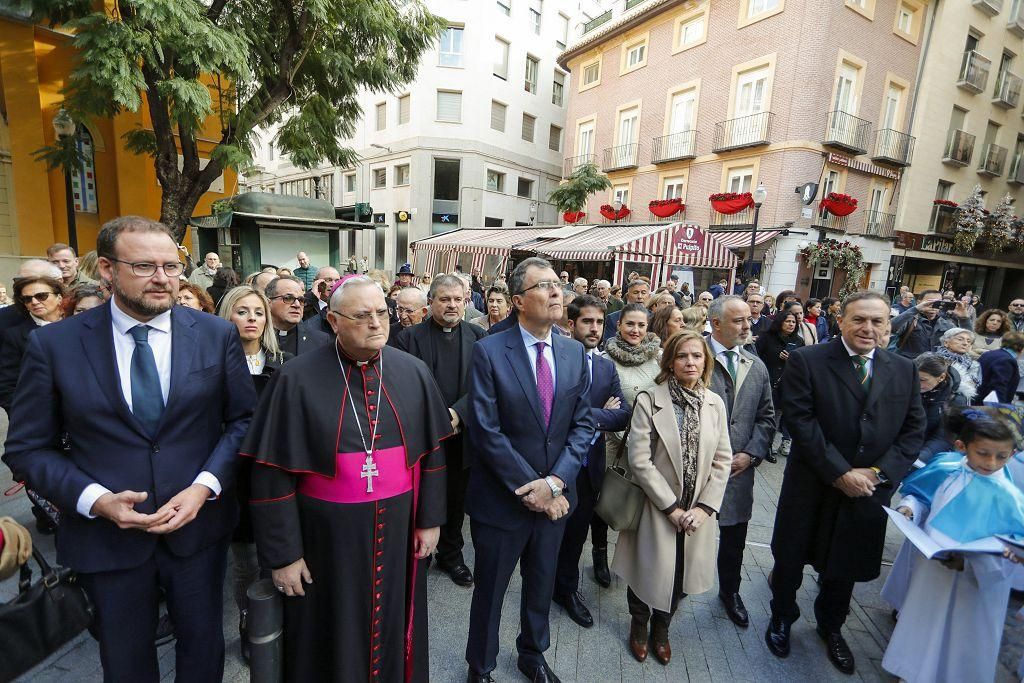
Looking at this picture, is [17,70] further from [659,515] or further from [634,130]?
[634,130]

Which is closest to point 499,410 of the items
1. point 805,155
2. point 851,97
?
point 805,155

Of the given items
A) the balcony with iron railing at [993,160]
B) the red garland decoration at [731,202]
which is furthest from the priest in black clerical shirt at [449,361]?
the balcony with iron railing at [993,160]

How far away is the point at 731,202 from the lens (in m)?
16.9

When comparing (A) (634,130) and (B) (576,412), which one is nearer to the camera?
(B) (576,412)

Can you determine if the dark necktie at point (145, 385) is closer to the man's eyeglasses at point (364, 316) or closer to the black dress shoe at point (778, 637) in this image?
the man's eyeglasses at point (364, 316)

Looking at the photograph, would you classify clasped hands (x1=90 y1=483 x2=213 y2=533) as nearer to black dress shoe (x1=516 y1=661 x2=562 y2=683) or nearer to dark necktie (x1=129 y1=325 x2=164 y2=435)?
dark necktie (x1=129 y1=325 x2=164 y2=435)

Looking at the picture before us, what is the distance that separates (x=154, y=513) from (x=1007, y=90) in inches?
1252

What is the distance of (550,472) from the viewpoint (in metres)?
2.48

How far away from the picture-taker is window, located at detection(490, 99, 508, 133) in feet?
84.4

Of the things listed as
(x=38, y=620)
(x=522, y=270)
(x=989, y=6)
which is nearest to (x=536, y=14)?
(x=989, y=6)

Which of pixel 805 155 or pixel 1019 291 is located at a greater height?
pixel 805 155

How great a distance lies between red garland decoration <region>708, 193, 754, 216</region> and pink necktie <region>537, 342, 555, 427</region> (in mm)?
16775

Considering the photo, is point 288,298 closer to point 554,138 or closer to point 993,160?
point 554,138

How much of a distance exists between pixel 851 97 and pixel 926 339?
49.8ft
